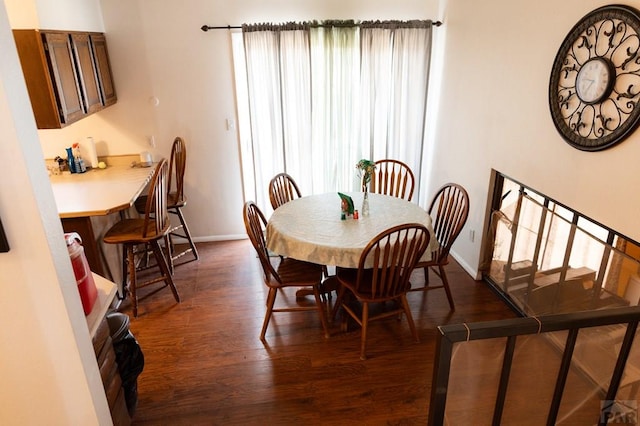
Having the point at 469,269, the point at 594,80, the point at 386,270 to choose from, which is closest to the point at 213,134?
the point at 386,270

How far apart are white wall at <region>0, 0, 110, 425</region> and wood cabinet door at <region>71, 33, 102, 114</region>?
2.23 metres

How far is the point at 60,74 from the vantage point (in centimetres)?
283

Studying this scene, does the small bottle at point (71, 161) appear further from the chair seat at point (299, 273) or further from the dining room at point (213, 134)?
the chair seat at point (299, 273)

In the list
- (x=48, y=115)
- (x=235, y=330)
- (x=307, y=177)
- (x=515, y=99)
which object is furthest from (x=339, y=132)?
(x=48, y=115)

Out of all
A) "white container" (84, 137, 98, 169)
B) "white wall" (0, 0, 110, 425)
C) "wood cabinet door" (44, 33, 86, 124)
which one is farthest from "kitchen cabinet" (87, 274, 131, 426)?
"white container" (84, 137, 98, 169)

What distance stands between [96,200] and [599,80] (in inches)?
128

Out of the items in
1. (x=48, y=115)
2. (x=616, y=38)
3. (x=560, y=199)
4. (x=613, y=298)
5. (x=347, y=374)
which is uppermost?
(x=616, y=38)

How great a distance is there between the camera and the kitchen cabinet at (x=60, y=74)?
2664 millimetres

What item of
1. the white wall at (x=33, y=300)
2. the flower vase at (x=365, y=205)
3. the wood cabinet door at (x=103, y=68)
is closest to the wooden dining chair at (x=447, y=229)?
the flower vase at (x=365, y=205)

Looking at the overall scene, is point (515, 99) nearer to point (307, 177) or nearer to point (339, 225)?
point (339, 225)

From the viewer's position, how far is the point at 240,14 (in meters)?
3.76

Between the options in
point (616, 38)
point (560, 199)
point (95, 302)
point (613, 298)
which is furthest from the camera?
point (560, 199)

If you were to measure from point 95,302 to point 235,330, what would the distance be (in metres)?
1.36

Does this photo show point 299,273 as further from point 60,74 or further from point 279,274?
point 60,74
